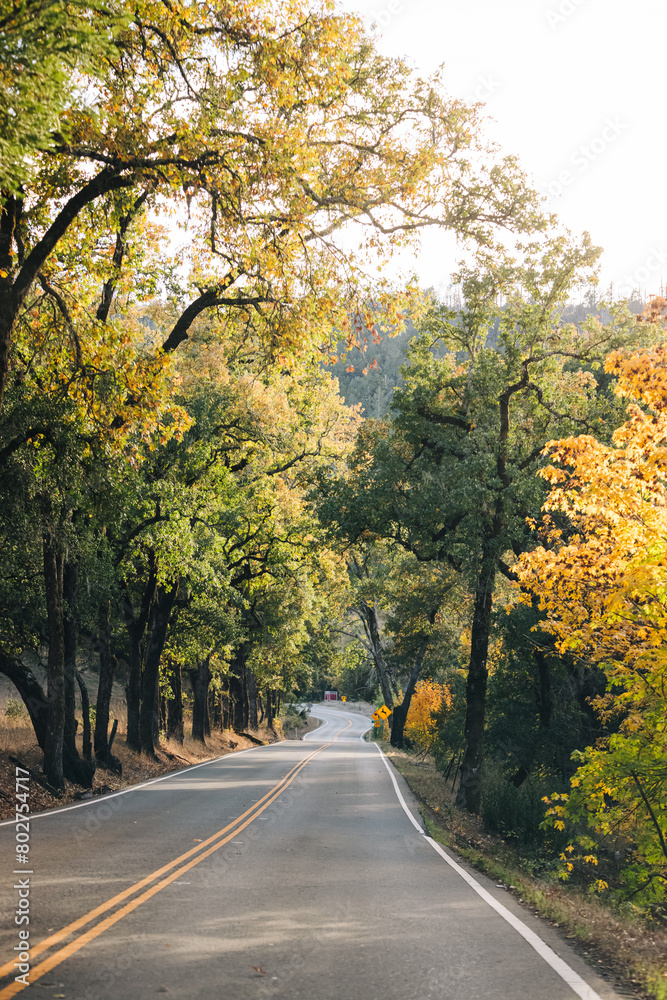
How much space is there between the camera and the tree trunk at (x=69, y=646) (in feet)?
55.7

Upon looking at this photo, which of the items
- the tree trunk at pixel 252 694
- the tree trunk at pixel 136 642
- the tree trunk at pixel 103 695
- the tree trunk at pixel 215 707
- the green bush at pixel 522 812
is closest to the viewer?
the green bush at pixel 522 812

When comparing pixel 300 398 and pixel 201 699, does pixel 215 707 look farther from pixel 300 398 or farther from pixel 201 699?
pixel 300 398

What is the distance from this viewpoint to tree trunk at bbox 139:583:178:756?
82.0ft

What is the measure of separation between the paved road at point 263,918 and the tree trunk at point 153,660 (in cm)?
1164

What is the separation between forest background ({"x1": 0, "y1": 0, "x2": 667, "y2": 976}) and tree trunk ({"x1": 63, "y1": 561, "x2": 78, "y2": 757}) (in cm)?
7

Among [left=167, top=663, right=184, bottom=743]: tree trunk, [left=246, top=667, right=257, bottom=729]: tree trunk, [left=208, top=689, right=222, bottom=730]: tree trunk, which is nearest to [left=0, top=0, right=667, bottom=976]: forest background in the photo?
[left=167, top=663, right=184, bottom=743]: tree trunk

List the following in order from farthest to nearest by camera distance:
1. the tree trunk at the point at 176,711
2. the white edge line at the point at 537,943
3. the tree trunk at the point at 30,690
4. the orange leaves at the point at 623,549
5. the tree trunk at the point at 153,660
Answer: the tree trunk at the point at 176,711 < the tree trunk at the point at 153,660 < the tree trunk at the point at 30,690 < the orange leaves at the point at 623,549 < the white edge line at the point at 537,943

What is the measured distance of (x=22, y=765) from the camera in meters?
15.5

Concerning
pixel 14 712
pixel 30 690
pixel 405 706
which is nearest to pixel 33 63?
pixel 30 690

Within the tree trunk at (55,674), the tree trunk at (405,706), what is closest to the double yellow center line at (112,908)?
the tree trunk at (55,674)

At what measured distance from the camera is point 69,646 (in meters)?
17.6

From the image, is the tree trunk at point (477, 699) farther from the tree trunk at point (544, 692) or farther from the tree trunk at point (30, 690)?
the tree trunk at point (30, 690)

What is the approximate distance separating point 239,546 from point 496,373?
14.3 meters

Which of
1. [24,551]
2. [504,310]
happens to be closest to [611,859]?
[504,310]
